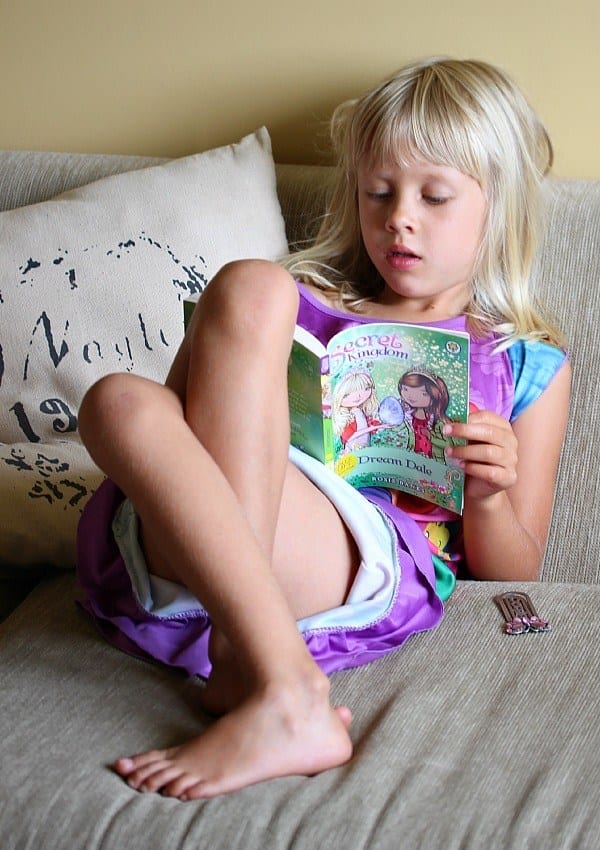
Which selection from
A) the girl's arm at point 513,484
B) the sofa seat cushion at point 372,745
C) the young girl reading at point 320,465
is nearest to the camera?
the sofa seat cushion at point 372,745

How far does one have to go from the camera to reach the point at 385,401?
1.37m

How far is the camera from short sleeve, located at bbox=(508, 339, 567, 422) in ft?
5.12

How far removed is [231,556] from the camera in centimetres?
110

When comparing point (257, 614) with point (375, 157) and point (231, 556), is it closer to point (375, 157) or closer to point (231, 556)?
point (231, 556)

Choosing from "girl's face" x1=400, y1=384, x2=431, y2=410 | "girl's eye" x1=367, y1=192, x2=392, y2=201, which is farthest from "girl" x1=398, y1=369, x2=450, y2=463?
"girl's eye" x1=367, y1=192, x2=392, y2=201

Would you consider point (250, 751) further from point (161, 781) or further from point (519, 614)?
point (519, 614)

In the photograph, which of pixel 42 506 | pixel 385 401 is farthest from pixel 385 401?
Answer: pixel 42 506

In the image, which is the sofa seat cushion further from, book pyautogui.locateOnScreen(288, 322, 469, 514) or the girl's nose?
the girl's nose

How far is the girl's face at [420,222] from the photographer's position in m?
1.49

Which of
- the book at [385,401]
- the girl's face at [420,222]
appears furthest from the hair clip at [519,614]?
the girl's face at [420,222]

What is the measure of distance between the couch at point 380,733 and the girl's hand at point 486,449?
0.16 metres

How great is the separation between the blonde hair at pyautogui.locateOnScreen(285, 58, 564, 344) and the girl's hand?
0.75 ft

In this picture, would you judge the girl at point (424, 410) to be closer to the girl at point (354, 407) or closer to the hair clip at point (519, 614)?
the girl at point (354, 407)

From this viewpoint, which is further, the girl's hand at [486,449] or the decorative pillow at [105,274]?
the decorative pillow at [105,274]
